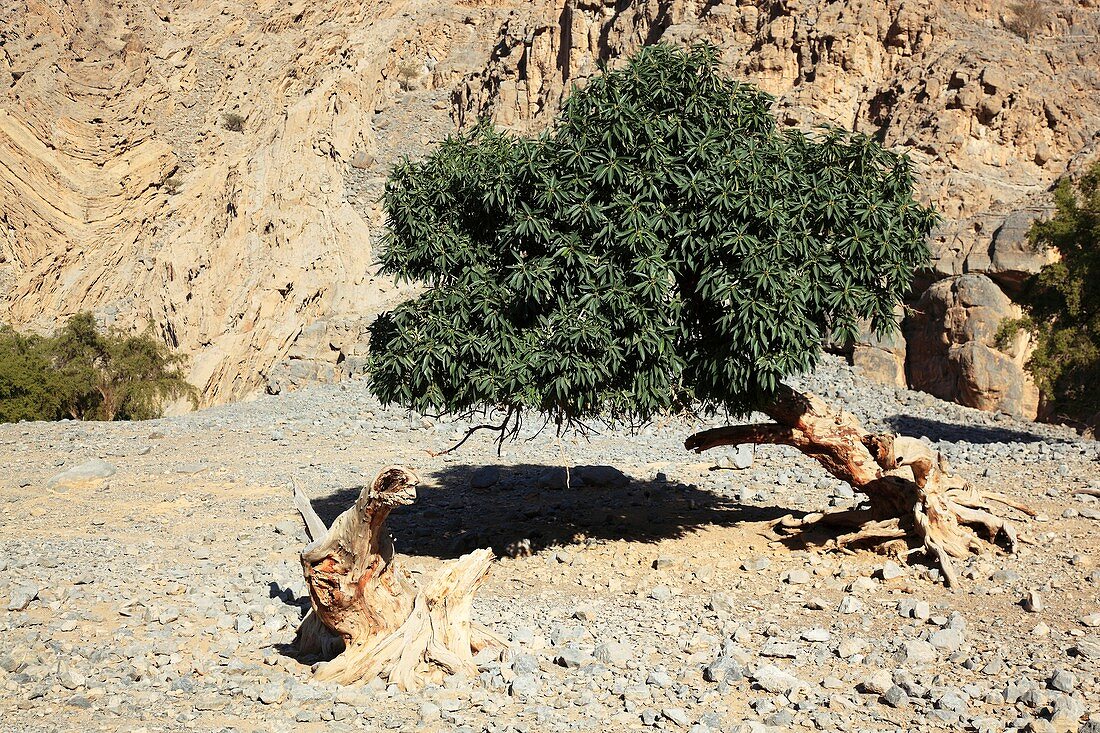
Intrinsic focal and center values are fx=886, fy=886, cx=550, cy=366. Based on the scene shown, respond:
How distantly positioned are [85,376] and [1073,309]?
28.3 m

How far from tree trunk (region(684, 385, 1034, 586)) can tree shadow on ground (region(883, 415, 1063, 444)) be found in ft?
25.7

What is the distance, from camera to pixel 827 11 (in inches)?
1238

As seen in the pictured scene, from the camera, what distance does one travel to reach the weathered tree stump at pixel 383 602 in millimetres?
7020

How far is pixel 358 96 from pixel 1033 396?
3234 centimetres

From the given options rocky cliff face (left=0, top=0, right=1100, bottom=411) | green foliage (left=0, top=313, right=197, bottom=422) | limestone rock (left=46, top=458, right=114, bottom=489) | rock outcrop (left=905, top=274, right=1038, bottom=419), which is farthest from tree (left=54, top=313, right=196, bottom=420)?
rock outcrop (left=905, top=274, right=1038, bottom=419)

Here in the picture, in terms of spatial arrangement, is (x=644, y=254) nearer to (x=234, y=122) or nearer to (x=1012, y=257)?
(x=1012, y=257)

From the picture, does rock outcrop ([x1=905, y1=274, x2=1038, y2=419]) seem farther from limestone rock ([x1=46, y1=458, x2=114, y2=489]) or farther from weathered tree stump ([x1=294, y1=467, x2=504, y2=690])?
limestone rock ([x1=46, y1=458, x2=114, y2=489])

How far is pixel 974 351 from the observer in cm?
Result: 2197

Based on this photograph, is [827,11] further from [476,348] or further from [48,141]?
[48,141]

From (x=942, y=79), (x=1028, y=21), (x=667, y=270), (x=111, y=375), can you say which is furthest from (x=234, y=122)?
A: (x=667, y=270)

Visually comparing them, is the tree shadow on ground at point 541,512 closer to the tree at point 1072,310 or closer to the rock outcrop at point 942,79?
the tree at point 1072,310

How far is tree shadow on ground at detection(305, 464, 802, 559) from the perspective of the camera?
1142cm

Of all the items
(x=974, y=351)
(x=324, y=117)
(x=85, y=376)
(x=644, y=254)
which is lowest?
(x=85, y=376)

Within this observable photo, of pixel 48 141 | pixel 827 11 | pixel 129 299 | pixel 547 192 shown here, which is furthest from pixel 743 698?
pixel 48 141
